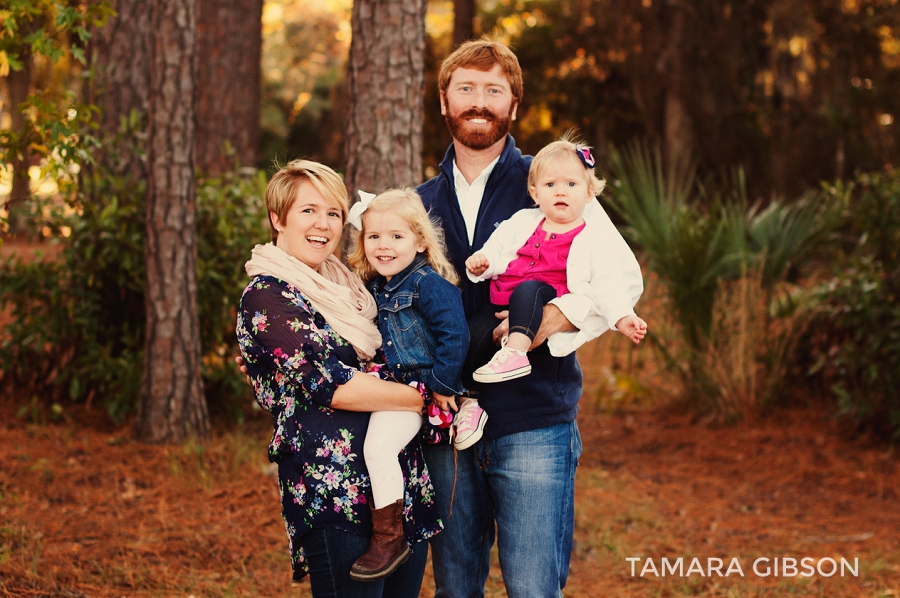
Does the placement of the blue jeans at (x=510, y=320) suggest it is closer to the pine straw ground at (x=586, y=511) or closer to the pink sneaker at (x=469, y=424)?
the pink sneaker at (x=469, y=424)

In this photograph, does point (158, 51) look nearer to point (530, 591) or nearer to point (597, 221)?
point (597, 221)

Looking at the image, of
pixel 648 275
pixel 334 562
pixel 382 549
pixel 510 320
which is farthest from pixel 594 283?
pixel 648 275

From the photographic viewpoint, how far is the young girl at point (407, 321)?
8.28ft

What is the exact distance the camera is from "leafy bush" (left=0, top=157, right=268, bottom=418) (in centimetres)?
605

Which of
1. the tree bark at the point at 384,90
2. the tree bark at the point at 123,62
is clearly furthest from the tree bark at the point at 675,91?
the tree bark at the point at 384,90

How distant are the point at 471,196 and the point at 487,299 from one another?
39 cm

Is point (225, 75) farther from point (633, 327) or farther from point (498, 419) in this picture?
point (633, 327)

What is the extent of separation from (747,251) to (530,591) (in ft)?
16.4

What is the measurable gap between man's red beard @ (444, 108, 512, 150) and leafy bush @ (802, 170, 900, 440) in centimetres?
426

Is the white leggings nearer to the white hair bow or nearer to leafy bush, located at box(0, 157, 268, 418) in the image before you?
the white hair bow

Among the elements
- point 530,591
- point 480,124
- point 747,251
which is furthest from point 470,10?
point 530,591

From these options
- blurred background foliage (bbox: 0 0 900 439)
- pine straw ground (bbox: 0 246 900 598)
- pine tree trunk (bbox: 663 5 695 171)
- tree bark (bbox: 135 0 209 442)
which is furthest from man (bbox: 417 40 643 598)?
pine tree trunk (bbox: 663 5 695 171)

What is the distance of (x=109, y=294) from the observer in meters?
6.27

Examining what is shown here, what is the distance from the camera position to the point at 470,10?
1287cm
